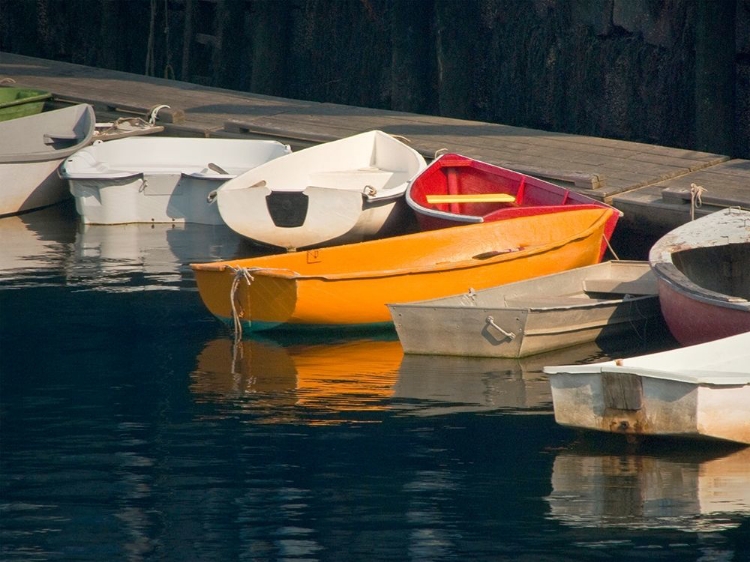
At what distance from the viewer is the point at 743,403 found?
7.89 m

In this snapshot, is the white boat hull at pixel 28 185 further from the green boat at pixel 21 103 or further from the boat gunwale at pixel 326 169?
the boat gunwale at pixel 326 169

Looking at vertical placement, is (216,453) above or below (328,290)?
below

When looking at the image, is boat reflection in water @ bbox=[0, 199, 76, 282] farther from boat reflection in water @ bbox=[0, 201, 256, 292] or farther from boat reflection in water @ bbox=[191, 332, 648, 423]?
boat reflection in water @ bbox=[191, 332, 648, 423]

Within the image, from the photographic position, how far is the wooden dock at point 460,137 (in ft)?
41.2

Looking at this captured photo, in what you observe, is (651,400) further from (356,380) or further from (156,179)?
(156,179)

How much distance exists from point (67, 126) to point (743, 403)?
9.97m

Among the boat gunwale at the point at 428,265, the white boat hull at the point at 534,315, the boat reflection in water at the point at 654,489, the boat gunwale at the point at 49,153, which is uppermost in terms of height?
the boat gunwale at the point at 49,153

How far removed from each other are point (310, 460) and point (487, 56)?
Answer: 9974 millimetres

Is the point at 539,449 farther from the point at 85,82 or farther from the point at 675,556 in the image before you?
the point at 85,82

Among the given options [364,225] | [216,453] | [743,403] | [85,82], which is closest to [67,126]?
[85,82]

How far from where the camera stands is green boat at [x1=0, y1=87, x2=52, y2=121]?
16.8 m

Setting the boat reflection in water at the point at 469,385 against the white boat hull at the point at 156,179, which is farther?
the white boat hull at the point at 156,179

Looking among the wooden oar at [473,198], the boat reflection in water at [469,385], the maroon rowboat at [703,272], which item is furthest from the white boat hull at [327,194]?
the maroon rowboat at [703,272]

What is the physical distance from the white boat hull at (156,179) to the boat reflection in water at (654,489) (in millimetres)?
6982
